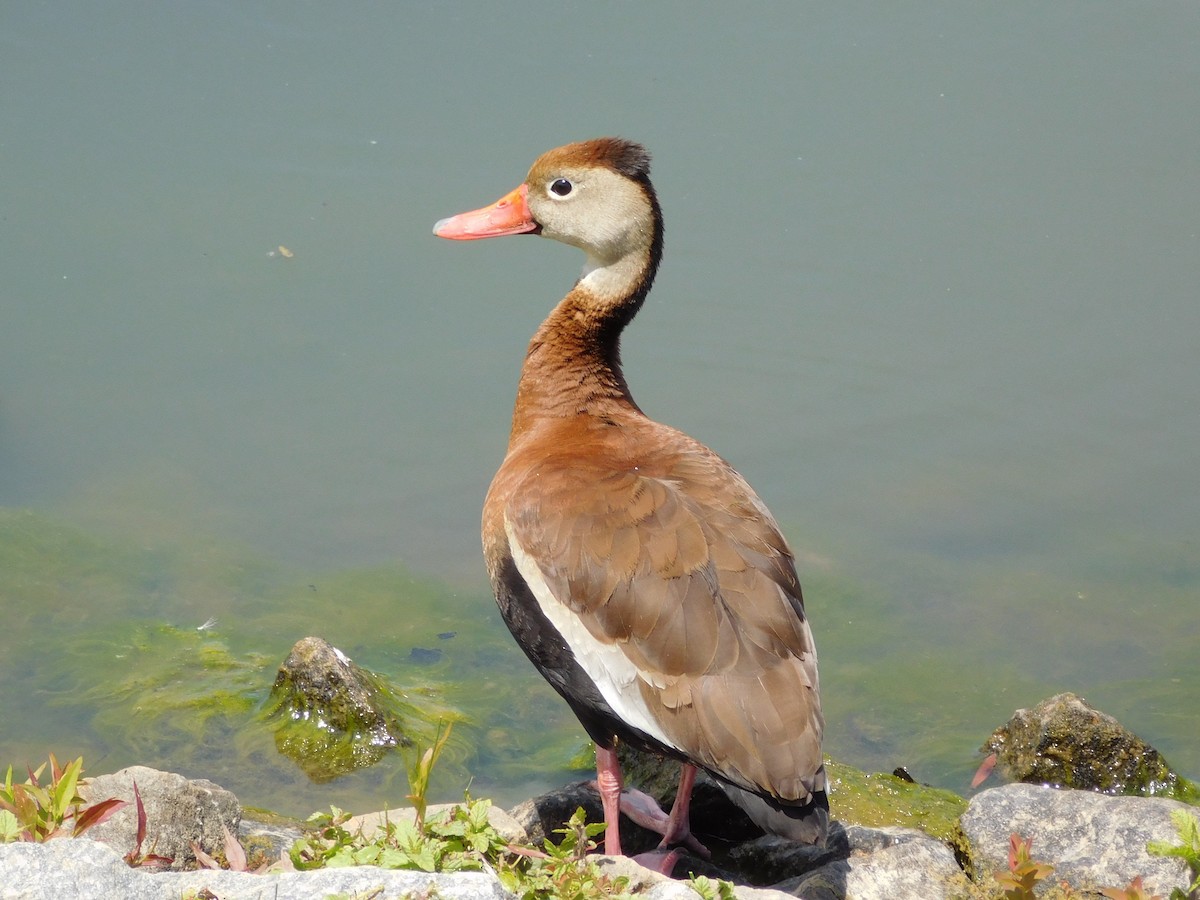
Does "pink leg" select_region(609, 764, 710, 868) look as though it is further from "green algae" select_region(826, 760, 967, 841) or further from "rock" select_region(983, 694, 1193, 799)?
"rock" select_region(983, 694, 1193, 799)

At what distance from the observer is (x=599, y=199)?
15.9 feet

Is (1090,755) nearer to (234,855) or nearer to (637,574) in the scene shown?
(637,574)

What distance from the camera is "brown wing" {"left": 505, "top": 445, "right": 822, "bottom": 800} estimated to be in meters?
3.38

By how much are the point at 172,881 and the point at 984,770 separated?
3.62m

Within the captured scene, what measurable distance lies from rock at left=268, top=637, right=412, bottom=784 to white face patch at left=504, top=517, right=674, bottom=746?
1.54m

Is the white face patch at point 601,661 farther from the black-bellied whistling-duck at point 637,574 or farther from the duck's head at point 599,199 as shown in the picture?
the duck's head at point 599,199

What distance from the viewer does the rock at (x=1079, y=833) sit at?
3.67 m

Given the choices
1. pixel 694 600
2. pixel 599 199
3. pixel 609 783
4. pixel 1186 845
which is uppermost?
pixel 599 199

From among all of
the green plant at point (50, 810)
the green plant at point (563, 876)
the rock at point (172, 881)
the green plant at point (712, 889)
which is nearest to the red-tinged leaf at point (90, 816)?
the green plant at point (50, 810)

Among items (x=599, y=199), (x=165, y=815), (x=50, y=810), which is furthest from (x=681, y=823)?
(x=599, y=199)

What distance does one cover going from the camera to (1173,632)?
6.08 metres

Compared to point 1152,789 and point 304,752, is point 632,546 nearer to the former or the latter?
point 304,752

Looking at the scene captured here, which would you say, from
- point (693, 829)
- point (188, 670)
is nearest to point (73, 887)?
point (693, 829)

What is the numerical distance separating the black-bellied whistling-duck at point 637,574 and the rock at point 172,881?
1.08 m
